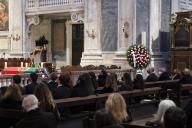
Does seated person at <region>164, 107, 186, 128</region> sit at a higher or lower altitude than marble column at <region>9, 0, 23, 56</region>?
lower

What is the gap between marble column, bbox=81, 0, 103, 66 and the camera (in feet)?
73.0

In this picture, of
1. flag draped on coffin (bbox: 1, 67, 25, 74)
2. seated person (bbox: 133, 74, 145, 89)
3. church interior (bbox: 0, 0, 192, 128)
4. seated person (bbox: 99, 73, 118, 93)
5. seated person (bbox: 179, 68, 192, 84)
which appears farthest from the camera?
flag draped on coffin (bbox: 1, 67, 25, 74)

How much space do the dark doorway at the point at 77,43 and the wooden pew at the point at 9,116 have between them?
18316 mm

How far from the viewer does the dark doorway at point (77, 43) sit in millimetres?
25781

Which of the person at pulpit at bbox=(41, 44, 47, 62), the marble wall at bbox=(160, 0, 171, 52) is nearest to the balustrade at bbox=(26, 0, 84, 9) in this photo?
the person at pulpit at bbox=(41, 44, 47, 62)

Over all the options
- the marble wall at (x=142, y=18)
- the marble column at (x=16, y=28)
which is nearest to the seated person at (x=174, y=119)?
the marble wall at (x=142, y=18)

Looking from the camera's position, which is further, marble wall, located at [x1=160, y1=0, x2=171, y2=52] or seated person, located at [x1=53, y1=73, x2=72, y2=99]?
marble wall, located at [x1=160, y1=0, x2=171, y2=52]

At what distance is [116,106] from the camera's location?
5047 mm

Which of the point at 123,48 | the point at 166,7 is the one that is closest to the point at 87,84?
the point at 123,48

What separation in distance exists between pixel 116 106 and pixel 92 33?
17461 mm

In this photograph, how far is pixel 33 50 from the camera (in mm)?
26109

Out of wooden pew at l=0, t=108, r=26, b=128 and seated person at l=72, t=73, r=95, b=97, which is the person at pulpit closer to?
seated person at l=72, t=73, r=95, b=97

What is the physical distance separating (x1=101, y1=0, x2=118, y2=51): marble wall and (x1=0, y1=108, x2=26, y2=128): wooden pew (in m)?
14.7

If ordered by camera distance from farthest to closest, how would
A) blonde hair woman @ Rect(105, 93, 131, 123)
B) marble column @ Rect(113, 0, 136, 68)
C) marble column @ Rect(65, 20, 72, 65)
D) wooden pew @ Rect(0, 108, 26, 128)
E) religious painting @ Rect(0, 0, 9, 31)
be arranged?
1. religious painting @ Rect(0, 0, 9, 31)
2. marble column @ Rect(65, 20, 72, 65)
3. marble column @ Rect(113, 0, 136, 68)
4. wooden pew @ Rect(0, 108, 26, 128)
5. blonde hair woman @ Rect(105, 93, 131, 123)
